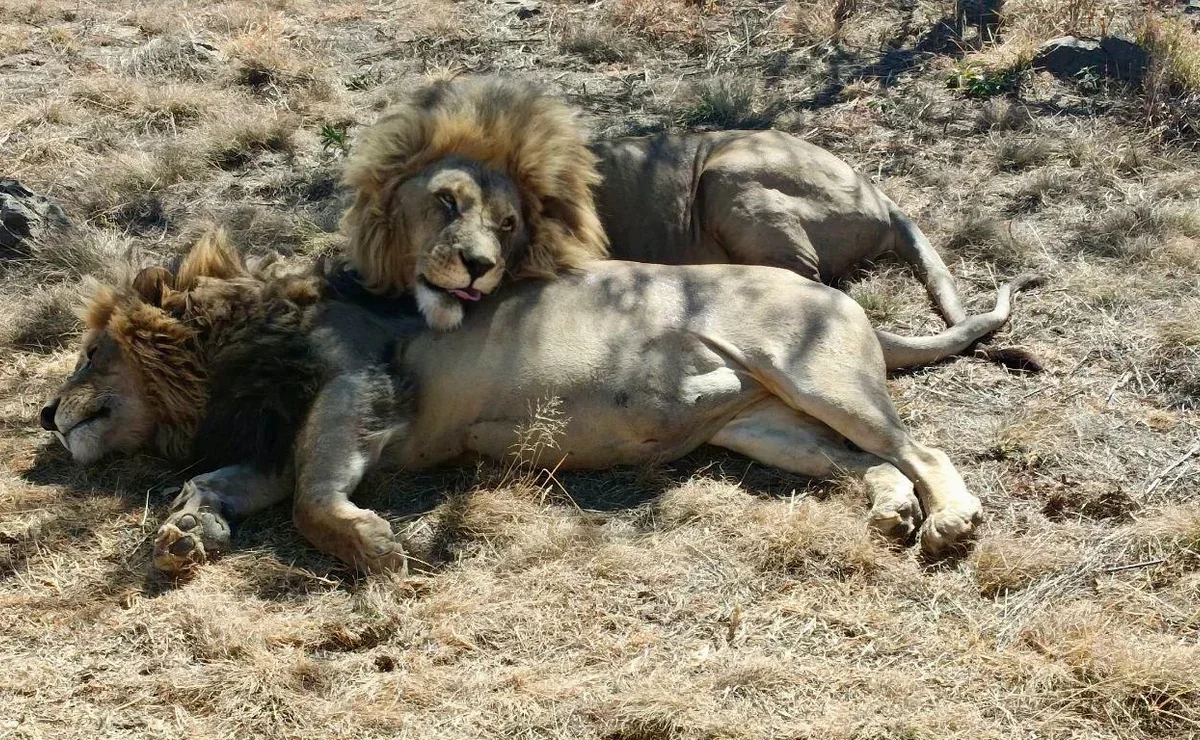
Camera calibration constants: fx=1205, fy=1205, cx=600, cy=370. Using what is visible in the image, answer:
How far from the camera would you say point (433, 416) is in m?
4.34

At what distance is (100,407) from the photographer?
4.30 meters

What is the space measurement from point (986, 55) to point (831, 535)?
5442 mm

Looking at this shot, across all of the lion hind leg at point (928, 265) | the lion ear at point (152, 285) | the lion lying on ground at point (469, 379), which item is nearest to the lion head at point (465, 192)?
the lion lying on ground at point (469, 379)

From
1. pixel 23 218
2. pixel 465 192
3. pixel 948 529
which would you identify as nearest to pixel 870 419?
pixel 948 529

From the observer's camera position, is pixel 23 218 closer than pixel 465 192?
No

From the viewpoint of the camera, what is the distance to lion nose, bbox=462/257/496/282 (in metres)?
4.29

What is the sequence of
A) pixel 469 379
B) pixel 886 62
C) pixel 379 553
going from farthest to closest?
pixel 886 62 < pixel 469 379 < pixel 379 553

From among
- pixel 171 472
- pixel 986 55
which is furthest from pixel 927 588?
pixel 986 55

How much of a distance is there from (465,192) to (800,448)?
1557 mm

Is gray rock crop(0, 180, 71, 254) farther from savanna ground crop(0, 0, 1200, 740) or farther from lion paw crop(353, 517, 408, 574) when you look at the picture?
lion paw crop(353, 517, 408, 574)

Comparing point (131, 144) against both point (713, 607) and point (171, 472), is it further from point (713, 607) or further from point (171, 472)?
point (713, 607)

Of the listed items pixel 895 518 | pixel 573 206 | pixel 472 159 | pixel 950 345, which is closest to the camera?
pixel 895 518

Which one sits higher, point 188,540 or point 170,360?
point 170,360

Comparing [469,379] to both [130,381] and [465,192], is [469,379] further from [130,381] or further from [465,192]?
[130,381]
